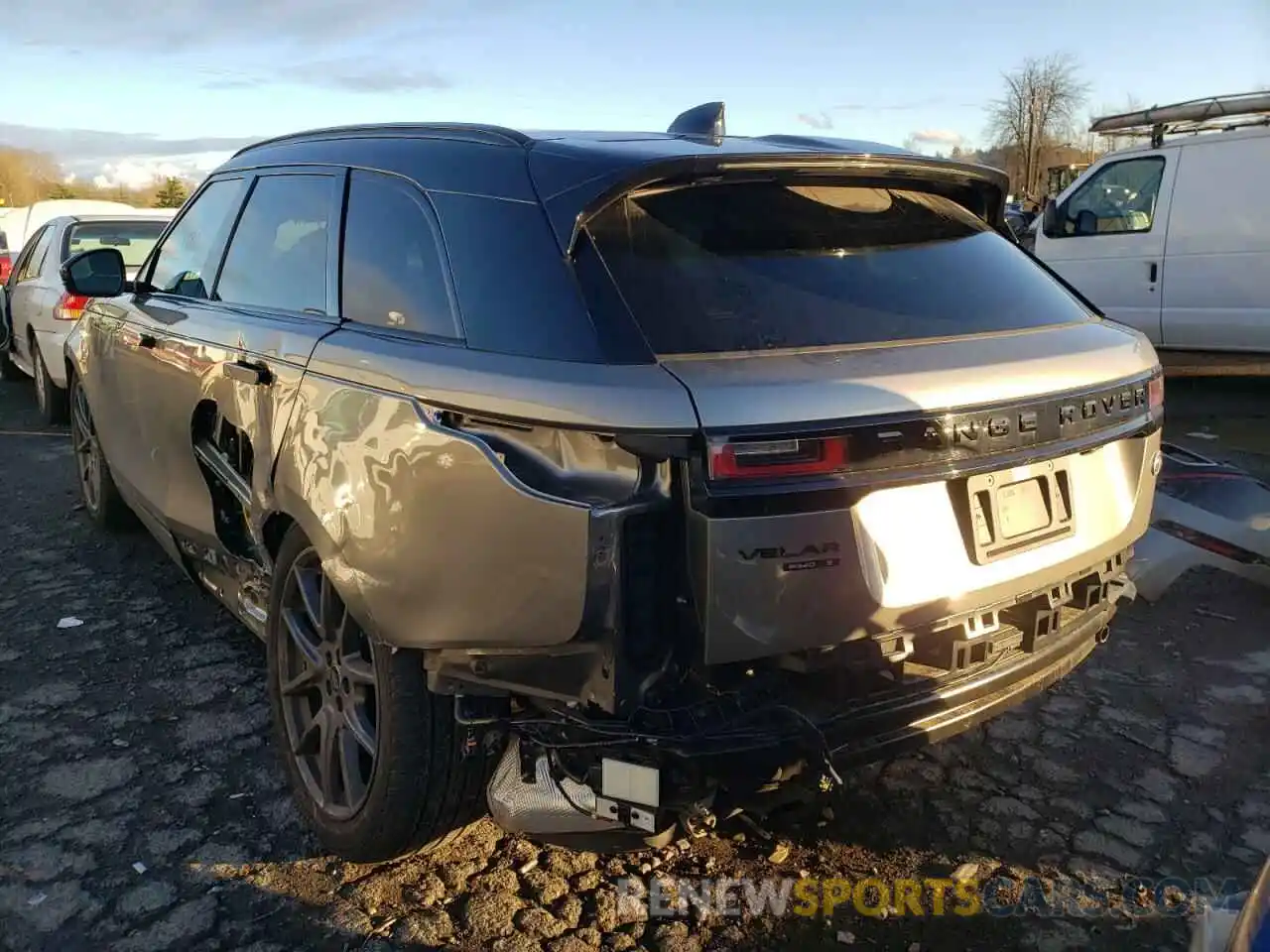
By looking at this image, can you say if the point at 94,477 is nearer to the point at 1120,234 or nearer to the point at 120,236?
the point at 120,236

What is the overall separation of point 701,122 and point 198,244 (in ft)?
6.89

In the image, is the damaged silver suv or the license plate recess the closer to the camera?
the damaged silver suv

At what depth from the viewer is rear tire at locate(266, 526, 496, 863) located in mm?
2438

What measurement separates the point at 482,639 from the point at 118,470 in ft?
10.1

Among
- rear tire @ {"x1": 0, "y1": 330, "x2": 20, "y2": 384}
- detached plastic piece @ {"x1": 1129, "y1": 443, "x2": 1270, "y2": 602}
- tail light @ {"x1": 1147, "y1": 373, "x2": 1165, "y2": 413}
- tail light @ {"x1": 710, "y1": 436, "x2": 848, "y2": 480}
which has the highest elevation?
tail light @ {"x1": 710, "y1": 436, "x2": 848, "y2": 480}

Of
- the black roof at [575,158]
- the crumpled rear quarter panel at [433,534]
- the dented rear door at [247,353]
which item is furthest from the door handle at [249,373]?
the black roof at [575,158]

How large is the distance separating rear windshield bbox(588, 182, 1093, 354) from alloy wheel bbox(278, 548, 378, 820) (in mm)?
1090

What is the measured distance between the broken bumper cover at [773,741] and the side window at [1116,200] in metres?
6.95

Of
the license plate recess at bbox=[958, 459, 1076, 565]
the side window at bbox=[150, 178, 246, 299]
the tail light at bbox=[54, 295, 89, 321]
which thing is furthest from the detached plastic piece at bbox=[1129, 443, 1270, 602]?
the tail light at bbox=[54, 295, 89, 321]

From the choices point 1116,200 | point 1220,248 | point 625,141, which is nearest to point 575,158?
point 625,141

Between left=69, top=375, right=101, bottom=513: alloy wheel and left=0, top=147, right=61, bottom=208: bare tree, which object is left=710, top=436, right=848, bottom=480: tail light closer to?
left=69, top=375, right=101, bottom=513: alloy wheel

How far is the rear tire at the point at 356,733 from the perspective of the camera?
2438mm

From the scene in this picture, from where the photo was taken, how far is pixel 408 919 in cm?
258

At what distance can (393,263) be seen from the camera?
267 cm
